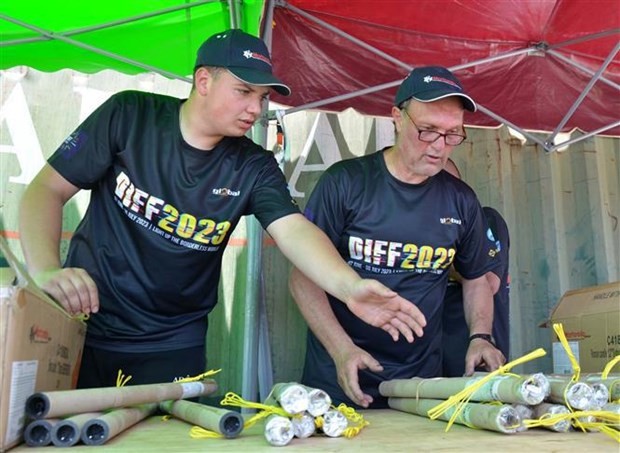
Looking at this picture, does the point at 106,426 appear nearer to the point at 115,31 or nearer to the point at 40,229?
the point at 40,229

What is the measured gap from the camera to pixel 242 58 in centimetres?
167

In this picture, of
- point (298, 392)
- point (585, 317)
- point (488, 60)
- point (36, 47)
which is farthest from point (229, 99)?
point (585, 317)

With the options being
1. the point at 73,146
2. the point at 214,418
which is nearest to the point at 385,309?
the point at 214,418

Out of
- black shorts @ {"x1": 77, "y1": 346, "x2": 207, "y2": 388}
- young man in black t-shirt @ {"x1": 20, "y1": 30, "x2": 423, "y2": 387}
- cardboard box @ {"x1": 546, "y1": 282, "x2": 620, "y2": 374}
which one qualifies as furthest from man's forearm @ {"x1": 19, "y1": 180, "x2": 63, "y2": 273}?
cardboard box @ {"x1": 546, "y1": 282, "x2": 620, "y2": 374}

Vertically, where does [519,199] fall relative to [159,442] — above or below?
above

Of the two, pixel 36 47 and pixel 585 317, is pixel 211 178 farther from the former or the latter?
pixel 585 317

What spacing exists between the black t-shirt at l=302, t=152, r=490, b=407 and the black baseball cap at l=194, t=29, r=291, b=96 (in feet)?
1.43

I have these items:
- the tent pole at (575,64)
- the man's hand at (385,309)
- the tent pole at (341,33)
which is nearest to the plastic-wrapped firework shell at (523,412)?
the man's hand at (385,309)

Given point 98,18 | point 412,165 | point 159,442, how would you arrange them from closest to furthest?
point 159,442 → point 412,165 → point 98,18

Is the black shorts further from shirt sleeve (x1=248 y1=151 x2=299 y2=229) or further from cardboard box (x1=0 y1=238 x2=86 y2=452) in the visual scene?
cardboard box (x1=0 y1=238 x2=86 y2=452)

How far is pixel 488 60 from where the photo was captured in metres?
2.71

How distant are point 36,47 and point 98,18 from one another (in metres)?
0.27

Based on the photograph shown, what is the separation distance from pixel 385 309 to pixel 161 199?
70cm

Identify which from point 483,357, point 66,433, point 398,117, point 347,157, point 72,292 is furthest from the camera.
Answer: point 347,157
